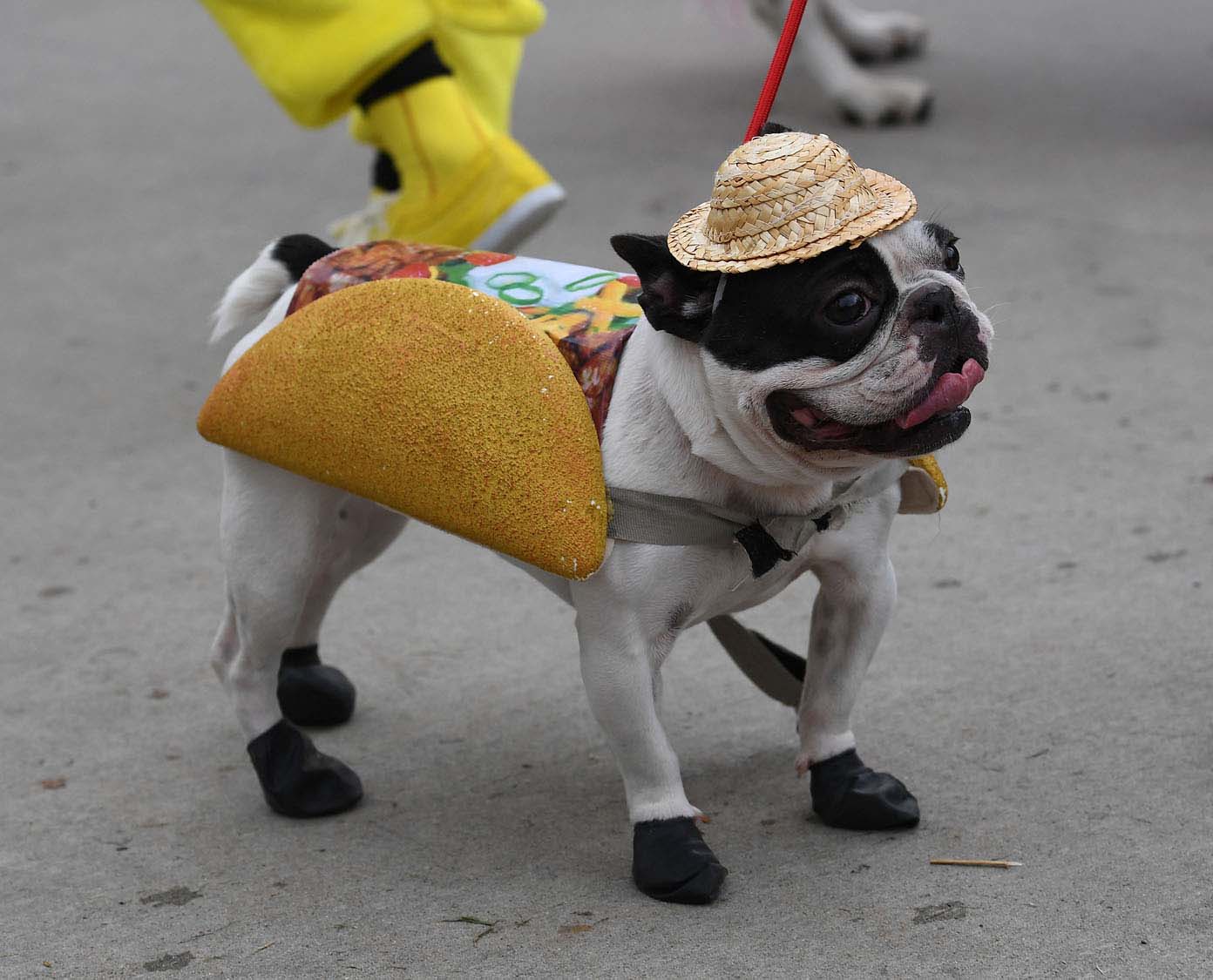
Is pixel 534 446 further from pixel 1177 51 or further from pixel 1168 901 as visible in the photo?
pixel 1177 51

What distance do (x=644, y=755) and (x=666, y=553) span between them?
343mm

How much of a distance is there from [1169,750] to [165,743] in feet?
6.26

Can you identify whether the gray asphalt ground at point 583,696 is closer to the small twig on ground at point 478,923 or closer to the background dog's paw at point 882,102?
Answer: the small twig on ground at point 478,923

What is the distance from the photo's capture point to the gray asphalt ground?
2428 millimetres

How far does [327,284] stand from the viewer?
2.65 metres

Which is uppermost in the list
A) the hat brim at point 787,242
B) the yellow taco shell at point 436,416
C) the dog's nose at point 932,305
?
the hat brim at point 787,242

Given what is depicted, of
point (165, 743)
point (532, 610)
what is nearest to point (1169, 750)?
point (532, 610)

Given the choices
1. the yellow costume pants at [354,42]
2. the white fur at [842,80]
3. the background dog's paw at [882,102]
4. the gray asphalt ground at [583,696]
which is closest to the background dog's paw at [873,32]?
the white fur at [842,80]

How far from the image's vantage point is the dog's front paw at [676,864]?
244 centimetres

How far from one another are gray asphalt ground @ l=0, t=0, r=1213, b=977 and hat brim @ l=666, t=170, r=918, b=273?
0.99 metres

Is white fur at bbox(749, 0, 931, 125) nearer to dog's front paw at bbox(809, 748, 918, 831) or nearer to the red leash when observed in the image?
the red leash

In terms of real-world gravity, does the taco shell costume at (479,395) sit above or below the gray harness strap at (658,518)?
above

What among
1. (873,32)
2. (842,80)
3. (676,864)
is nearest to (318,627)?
(676,864)

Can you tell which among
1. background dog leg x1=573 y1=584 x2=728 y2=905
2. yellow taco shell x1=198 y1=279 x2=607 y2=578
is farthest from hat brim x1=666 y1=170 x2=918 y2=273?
background dog leg x1=573 y1=584 x2=728 y2=905
